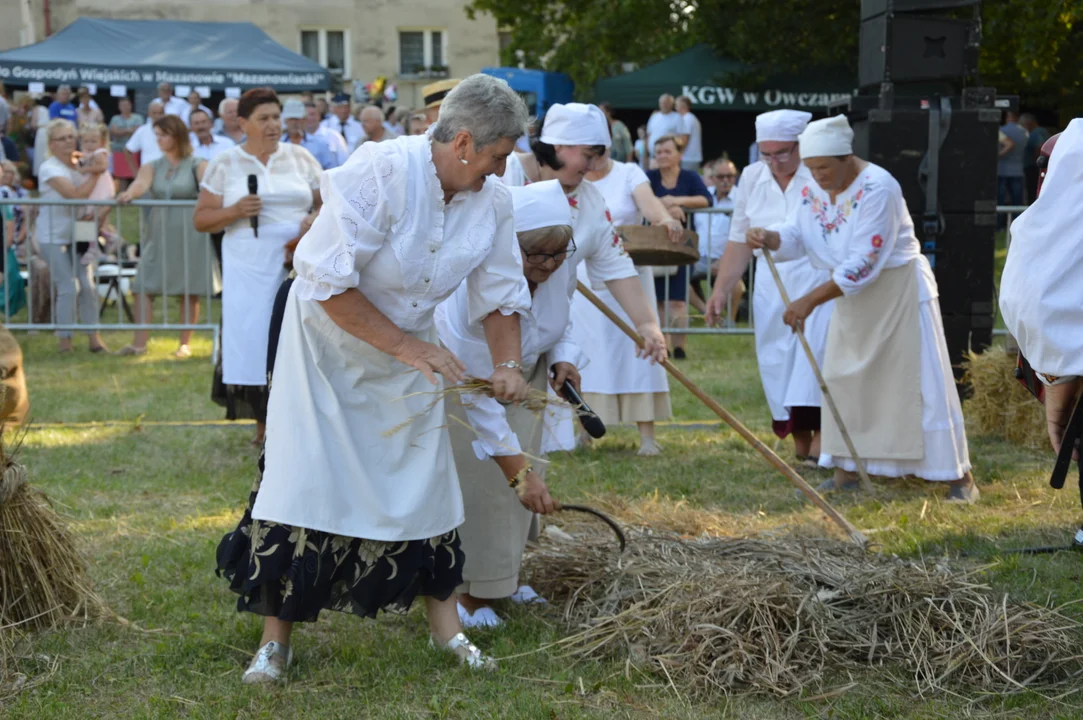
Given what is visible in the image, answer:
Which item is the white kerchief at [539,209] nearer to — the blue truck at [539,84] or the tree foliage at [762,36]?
the tree foliage at [762,36]

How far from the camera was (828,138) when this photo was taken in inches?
250

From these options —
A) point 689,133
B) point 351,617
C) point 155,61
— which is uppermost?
point 155,61

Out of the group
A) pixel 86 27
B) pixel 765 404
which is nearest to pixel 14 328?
pixel 765 404

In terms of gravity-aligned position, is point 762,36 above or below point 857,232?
above

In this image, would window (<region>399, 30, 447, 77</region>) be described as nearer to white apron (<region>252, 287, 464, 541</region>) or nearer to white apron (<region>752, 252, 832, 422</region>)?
white apron (<region>752, 252, 832, 422</region>)

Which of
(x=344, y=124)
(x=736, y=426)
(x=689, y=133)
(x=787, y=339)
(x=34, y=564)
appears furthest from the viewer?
(x=689, y=133)

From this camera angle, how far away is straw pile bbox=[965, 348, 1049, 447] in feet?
26.3

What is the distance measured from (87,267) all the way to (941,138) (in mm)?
→ 7492

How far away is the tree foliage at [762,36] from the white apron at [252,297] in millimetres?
8244

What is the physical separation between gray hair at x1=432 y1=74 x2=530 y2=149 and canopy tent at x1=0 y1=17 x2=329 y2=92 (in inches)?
851

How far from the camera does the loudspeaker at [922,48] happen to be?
826 centimetres

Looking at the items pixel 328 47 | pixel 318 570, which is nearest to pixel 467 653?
pixel 318 570

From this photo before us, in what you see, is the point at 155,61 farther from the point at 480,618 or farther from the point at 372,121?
the point at 480,618

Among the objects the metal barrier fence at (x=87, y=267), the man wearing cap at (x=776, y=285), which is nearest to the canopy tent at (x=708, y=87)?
the metal barrier fence at (x=87, y=267)
